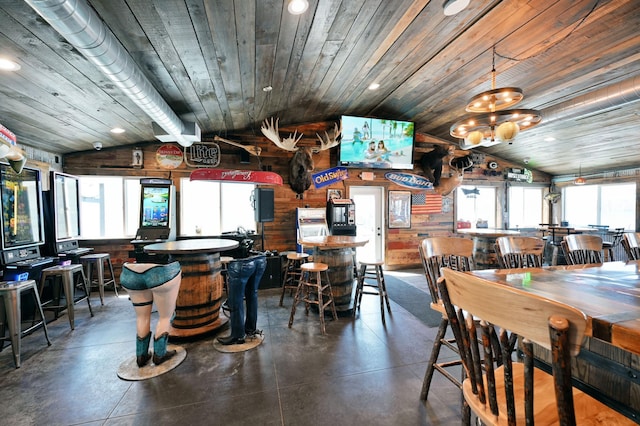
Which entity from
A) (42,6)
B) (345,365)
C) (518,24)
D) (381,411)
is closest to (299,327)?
(345,365)

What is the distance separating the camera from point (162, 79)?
9.70 feet

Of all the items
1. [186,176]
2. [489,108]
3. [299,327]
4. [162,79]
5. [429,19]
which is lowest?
[299,327]

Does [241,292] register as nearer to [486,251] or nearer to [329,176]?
[329,176]

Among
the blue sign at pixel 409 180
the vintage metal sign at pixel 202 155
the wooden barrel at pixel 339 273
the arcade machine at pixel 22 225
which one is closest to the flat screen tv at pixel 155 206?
the vintage metal sign at pixel 202 155

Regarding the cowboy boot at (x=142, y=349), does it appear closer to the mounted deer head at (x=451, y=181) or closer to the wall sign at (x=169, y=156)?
the wall sign at (x=169, y=156)

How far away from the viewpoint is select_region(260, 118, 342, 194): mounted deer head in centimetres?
523

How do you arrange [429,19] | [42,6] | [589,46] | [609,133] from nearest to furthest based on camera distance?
1. [42,6]
2. [429,19]
3. [589,46]
4. [609,133]

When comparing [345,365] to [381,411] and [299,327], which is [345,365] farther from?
[299,327]

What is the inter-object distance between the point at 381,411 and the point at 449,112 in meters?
5.22

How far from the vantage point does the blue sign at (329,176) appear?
5934 millimetres

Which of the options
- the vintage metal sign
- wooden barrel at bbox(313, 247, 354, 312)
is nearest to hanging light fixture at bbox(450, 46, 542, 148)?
wooden barrel at bbox(313, 247, 354, 312)

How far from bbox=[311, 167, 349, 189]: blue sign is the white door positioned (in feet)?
2.14

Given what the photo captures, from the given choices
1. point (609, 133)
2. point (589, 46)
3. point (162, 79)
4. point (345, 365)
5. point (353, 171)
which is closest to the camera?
point (345, 365)

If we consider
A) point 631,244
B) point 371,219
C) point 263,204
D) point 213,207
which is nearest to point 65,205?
point 213,207
